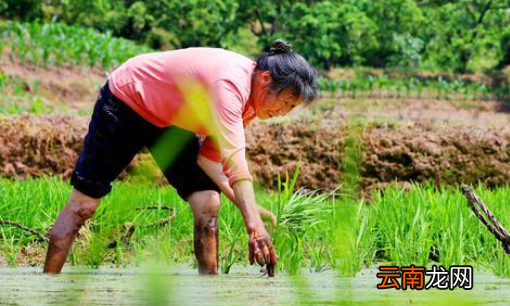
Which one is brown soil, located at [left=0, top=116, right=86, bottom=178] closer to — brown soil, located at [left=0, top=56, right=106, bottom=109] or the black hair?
the black hair

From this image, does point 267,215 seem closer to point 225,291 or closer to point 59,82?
point 225,291

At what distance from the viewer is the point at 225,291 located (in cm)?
289

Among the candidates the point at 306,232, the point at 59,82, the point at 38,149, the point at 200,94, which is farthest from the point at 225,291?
the point at 59,82

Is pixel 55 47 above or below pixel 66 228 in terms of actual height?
above

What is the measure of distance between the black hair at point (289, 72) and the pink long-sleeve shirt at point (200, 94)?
0.08m

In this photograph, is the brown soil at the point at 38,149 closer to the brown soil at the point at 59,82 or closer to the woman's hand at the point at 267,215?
the woman's hand at the point at 267,215

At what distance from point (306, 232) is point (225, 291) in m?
1.50

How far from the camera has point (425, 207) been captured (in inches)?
192

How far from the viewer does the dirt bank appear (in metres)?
7.29

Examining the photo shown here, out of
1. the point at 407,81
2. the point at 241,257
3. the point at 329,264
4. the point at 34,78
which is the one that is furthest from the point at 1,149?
the point at 407,81

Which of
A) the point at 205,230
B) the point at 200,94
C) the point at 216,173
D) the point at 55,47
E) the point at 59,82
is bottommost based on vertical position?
the point at 205,230

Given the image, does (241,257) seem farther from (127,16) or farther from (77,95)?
(127,16)

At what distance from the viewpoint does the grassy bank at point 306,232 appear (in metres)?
4.05

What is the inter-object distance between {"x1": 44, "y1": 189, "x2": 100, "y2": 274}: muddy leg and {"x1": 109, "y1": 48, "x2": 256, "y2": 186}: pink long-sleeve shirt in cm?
45
